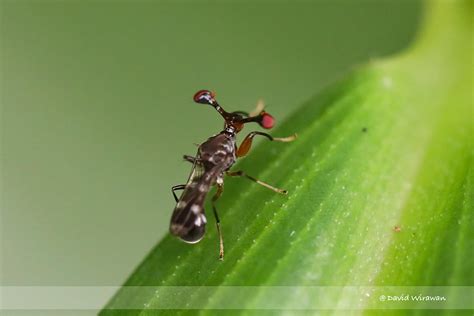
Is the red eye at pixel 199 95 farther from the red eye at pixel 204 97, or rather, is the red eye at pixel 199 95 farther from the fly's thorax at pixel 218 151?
the fly's thorax at pixel 218 151

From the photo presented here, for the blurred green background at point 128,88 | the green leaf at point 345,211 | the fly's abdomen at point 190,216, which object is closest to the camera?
the green leaf at point 345,211

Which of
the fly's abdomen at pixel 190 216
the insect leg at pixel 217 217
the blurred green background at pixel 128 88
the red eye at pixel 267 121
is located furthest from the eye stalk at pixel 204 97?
the insect leg at pixel 217 217

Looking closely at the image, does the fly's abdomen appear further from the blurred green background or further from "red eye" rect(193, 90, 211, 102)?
the blurred green background

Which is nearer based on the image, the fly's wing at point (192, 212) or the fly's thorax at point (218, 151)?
the fly's wing at point (192, 212)

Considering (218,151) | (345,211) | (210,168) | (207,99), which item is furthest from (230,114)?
(345,211)

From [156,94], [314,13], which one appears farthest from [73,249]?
[314,13]

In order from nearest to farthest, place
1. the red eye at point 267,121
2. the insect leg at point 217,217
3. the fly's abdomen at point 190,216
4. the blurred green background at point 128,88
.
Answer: the insect leg at point 217,217
the fly's abdomen at point 190,216
the red eye at point 267,121
the blurred green background at point 128,88

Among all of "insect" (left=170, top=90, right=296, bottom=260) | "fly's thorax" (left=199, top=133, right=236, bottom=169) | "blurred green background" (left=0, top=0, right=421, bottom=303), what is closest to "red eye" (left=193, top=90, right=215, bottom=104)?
"insect" (left=170, top=90, right=296, bottom=260)
